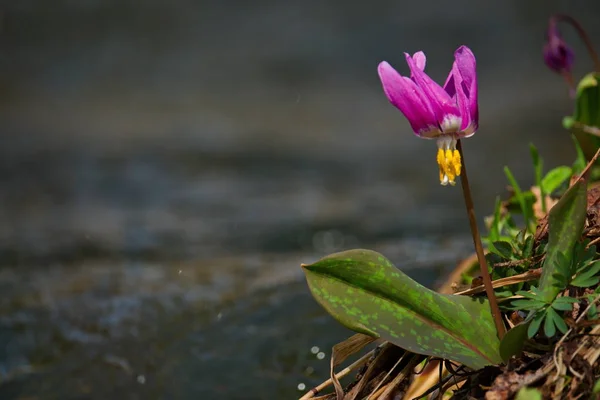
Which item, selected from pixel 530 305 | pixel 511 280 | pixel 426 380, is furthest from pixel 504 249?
pixel 426 380

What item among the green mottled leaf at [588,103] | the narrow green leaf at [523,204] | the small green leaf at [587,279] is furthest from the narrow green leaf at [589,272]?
the green mottled leaf at [588,103]

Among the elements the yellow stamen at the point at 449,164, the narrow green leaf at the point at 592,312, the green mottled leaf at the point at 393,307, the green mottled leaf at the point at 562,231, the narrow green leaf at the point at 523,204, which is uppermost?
the yellow stamen at the point at 449,164

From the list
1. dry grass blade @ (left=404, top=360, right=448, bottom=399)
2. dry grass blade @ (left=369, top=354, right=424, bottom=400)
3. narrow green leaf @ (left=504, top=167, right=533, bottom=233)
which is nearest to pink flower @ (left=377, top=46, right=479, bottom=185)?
dry grass blade @ (left=369, top=354, right=424, bottom=400)

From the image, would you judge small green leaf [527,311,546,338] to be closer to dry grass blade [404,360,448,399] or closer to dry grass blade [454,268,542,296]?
dry grass blade [454,268,542,296]

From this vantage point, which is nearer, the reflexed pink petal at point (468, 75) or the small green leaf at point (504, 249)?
the reflexed pink petal at point (468, 75)

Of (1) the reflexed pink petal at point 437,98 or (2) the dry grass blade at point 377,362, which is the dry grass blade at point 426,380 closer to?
(2) the dry grass blade at point 377,362

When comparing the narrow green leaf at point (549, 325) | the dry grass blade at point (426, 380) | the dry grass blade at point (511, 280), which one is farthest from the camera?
the dry grass blade at point (426, 380)

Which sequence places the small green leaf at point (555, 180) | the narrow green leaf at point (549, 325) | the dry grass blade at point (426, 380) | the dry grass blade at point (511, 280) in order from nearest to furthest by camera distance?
the narrow green leaf at point (549, 325) → the dry grass blade at point (511, 280) → the dry grass blade at point (426, 380) → the small green leaf at point (555, 180)
